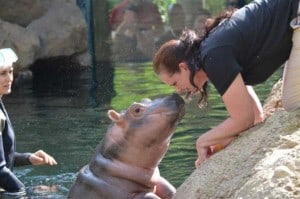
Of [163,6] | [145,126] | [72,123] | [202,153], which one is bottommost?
[163,6]

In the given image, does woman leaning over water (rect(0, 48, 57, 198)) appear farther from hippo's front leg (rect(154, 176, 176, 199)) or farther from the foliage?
the foliage

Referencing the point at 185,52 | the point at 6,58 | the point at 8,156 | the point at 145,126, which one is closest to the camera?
the point at 185,52

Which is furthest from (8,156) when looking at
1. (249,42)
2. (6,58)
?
(249,42)

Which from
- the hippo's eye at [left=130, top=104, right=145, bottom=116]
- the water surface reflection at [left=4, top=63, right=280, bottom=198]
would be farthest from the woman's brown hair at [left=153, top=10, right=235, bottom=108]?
the water surface reflection at [left=4, top=63, right=280, bottom=198]

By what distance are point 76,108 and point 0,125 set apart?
4.73 metres

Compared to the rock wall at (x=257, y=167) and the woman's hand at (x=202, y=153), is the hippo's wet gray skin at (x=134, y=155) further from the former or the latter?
the rock wall at (x=257, y=167)

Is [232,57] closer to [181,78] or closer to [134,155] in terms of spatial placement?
[181,78]

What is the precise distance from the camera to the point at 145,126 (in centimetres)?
416

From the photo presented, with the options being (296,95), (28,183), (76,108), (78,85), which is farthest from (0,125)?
(78,85)

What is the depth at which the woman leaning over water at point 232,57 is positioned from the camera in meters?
3.20

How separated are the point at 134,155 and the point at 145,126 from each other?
0.18 metres

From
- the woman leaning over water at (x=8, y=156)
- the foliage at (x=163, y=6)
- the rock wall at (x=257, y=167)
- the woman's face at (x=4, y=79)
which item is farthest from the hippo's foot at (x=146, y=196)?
the foliage at (x=163, y=6)

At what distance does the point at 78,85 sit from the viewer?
1217 centimetres

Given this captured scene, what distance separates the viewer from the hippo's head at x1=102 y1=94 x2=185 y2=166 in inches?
161
